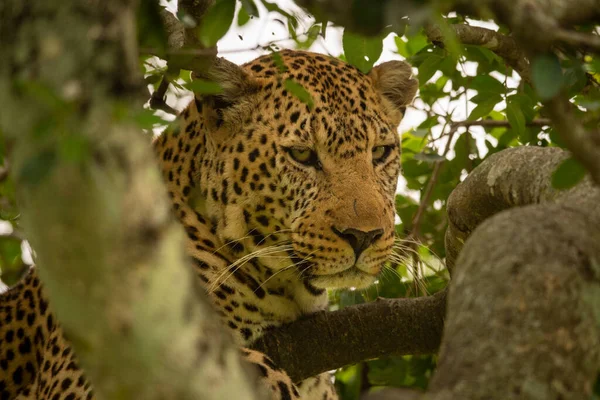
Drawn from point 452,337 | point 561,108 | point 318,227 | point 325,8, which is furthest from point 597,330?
point 318,227

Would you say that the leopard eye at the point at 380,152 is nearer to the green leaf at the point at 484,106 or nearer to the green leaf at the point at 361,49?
the green leaf at the point at 484,106

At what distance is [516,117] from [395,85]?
1.26 m

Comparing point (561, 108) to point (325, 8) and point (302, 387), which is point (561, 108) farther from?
point (302, 387)

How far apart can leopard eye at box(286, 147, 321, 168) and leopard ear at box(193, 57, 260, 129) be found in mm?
424

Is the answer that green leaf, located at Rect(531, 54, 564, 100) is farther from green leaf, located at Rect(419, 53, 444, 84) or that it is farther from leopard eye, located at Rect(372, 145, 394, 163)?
leopard eye, located at Rect(372, 145, 394, 163)

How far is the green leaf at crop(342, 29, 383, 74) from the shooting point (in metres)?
5.51

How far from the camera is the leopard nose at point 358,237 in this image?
19.3 feet

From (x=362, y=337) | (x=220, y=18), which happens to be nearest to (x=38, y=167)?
(x=220, y=18)

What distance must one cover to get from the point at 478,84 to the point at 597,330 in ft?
11.5

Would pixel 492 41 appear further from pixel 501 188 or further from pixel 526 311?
pixel 526 311

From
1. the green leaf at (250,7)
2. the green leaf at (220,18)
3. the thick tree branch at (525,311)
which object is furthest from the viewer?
the green leaf at (250,7)

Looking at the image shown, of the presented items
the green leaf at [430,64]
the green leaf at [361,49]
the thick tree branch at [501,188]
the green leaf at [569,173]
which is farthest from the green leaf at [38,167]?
the green leaf at [430,64]

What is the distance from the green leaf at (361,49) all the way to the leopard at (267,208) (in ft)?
2.08

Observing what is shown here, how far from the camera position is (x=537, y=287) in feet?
9.35
